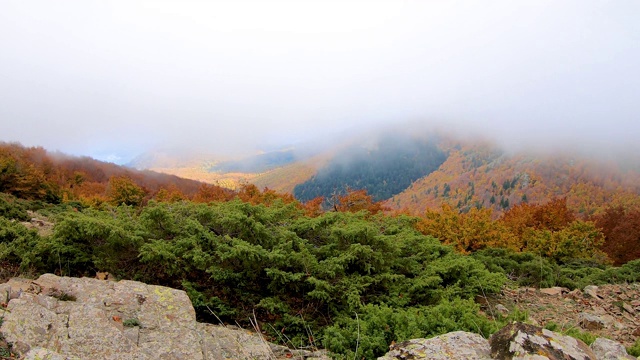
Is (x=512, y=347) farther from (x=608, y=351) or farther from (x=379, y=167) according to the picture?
(x=379, y=167)

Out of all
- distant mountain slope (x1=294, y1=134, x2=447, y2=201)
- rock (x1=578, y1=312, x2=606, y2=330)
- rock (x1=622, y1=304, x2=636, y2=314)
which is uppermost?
rock (x1=578, y1=312, x2=606, y2=330)

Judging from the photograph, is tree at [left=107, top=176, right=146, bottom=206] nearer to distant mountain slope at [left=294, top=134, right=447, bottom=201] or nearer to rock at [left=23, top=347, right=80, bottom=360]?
rock at [left=23, top=347, right=80, bottom=360]

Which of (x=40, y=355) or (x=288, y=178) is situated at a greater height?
(x=40, y=355)

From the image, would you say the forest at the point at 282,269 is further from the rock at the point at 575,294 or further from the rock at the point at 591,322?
the rock at the point at 575,294

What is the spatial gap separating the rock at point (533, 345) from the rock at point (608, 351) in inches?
11.6

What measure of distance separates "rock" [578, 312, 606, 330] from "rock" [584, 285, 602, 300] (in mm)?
1686

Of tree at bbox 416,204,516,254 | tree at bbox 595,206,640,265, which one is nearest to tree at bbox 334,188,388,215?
tree at bbox 416,204,516,254

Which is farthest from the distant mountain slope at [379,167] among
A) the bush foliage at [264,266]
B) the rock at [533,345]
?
the rock at [533,345]

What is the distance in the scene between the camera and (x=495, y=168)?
95625 millimetres

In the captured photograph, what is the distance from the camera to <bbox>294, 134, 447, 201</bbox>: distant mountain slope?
12619 cm

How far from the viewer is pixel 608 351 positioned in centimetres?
309

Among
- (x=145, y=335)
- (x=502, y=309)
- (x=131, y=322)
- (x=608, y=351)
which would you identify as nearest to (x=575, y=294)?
(x=502, y=309)

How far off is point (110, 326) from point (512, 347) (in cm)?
360

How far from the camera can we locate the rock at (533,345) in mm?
2639
